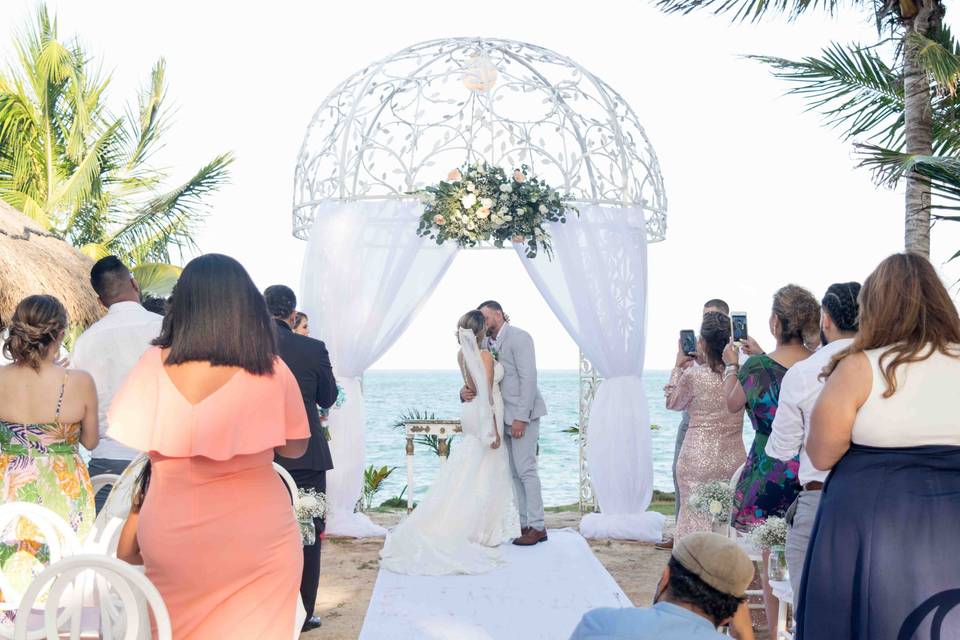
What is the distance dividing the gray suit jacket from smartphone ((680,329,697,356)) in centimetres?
183

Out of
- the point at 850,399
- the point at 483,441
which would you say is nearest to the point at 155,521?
the point at 850,399

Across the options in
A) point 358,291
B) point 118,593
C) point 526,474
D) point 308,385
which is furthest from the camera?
point 358,291

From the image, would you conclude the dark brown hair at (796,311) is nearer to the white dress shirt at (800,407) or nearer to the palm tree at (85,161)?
the white dress shirt at (800,407)

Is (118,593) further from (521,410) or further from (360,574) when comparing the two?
(521,410)

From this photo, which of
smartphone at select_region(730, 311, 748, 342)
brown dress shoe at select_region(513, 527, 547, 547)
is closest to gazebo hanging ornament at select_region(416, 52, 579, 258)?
brown dress shoe at select_region(513, 527, 547, 547)

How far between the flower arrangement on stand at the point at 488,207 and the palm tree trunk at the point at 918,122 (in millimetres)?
2559

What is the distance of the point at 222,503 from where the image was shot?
104 inches

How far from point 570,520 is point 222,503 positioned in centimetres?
667

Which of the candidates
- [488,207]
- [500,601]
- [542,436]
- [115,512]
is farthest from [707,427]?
[542,436]

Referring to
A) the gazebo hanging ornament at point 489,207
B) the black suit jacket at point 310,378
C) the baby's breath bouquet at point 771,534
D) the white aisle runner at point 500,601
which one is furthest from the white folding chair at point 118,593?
the gazebo hanging ornament at point 489,207

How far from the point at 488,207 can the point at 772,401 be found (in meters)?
3.74

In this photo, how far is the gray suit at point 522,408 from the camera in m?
7.49

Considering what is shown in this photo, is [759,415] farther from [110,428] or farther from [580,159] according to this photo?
[580,159]

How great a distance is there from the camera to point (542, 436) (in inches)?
1452
